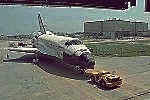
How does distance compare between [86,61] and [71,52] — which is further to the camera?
[71,52]

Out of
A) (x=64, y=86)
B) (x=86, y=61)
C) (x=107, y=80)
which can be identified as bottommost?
(x=64, y=86)

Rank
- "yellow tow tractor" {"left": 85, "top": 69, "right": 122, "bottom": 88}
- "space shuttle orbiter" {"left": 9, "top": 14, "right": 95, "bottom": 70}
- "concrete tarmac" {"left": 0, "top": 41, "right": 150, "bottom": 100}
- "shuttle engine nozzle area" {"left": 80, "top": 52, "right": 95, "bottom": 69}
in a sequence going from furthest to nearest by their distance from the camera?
"space shuttle orbiter" {"left": 9, "top": 14, "right": 95, "bottom": 70} → "shuttle engine nozzle area" {"left": 80, "top": 52, "right": 95, "bottom": 69} → "yellow tow tractor" {"left": 85, "top": 69, "right": 122, "bottom": 88} → "concrete tarmac" {"left": 0, "top": 41, "right": 150, "bottom": 100}

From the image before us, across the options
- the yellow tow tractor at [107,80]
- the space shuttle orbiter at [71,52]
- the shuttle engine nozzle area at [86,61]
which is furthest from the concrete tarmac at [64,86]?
the space shuttle orbiter at [71,52]

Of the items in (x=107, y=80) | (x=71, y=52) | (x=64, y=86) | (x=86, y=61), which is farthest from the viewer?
(x=71, y=52)

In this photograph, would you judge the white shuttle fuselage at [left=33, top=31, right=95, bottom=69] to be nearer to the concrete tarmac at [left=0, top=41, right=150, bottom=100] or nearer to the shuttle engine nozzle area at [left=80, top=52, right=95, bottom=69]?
the shuttle engine nozzle area at [left=80, top=52, right=95, bottom=69]

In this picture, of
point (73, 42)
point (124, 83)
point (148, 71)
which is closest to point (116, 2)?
point (124, 83)


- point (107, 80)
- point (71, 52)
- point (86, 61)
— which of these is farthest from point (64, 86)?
point (71, 52)

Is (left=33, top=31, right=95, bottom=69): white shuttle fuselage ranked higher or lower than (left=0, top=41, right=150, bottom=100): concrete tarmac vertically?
higher

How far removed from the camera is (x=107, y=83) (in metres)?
36.6

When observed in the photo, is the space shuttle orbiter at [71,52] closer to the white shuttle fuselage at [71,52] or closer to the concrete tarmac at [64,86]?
the white shuttle fuselage at [71,52]

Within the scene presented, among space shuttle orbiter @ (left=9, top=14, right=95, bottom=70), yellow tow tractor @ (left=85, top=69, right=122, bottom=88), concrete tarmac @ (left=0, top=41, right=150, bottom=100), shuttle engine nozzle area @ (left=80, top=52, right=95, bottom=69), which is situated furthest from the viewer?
space shuttle orbiter @ (left=9, top=14, right=95, bottom=70)

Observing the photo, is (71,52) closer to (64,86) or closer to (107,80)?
(64,86)

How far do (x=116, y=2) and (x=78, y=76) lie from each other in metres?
21.8

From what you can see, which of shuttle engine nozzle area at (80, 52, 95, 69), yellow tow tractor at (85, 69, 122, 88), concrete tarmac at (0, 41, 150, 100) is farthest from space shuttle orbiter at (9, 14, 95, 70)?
yellow tow tractor at (85, 69, 122, 88)
